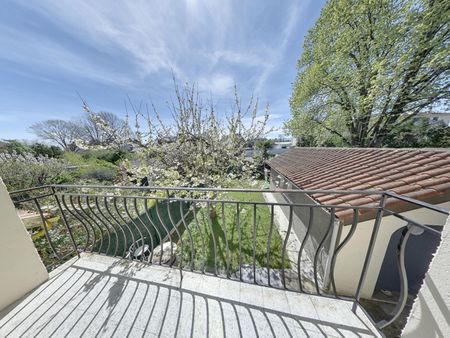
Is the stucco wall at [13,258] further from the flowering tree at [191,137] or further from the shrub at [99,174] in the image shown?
the shrub at [99,174]

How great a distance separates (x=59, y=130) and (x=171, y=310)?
1067 inches

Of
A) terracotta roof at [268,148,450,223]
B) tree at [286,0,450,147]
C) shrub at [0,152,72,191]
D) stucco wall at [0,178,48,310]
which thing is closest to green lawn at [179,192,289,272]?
terracotta roof at [268,148,450,223]

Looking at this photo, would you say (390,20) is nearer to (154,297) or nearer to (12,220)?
(154,297)

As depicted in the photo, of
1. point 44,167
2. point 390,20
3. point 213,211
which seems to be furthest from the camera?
point 44,167

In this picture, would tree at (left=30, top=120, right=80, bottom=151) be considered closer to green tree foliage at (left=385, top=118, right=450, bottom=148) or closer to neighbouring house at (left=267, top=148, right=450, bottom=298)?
neighbouring house at (left=267, top=148, right=450, bottom=298)

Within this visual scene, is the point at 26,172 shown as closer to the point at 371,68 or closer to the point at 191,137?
the point at 191,137

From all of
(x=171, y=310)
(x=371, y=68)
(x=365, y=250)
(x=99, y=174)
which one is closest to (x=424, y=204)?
(x=171, y=310)

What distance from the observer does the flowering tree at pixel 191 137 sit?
4.05 metres

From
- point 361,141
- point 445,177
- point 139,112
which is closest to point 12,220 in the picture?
point 139,112

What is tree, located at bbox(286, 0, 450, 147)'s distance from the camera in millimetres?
6324

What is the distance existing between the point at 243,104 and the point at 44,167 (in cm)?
936

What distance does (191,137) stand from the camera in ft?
14.3

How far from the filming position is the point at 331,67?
29.3 ft

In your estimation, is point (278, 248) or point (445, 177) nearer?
point (445, 177)
